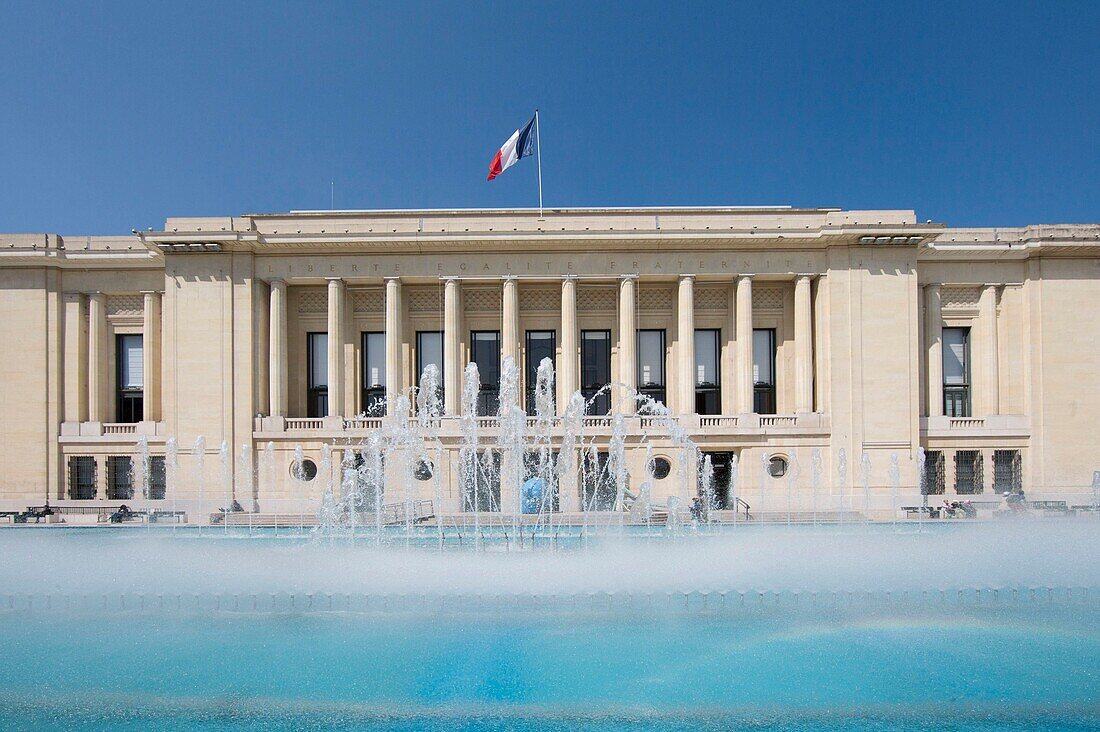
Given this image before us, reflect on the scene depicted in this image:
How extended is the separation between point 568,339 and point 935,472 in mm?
17703

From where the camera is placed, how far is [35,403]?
3544 cm

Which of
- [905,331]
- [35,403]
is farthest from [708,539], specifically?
[35,403]

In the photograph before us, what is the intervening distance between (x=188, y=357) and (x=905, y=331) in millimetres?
31753

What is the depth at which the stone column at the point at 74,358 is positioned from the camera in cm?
3581

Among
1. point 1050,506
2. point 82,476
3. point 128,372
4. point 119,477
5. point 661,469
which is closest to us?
point 1050,506

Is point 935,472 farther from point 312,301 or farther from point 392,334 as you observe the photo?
point 312,301

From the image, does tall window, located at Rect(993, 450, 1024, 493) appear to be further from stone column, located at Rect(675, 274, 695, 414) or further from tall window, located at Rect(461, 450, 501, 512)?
tall window, located at Rect(461, 450, 501, 512)

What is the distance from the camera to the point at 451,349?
114 feet

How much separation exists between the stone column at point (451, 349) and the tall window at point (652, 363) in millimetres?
8685

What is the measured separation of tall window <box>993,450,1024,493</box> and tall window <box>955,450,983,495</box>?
70 centimetres

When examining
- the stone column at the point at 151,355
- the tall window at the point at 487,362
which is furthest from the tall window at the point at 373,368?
the stone column at the point at 151,355

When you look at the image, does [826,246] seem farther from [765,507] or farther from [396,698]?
[396,698]

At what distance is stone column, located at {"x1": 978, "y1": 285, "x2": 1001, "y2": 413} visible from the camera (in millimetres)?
35719

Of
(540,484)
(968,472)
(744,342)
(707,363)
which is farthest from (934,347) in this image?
(540,484)
